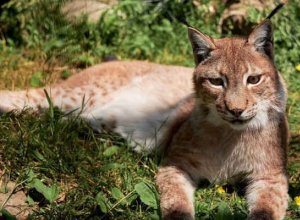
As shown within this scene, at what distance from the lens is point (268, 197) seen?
145 inches

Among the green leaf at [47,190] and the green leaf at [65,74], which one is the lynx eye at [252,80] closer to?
the green leaf at [47,190]

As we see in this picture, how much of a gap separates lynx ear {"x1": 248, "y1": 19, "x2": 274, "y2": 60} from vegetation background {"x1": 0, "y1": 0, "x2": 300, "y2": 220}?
887 mm

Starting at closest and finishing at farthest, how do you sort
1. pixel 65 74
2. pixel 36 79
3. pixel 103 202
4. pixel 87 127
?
pixel 103 202, pixel 87 127, pixel 36 79, pixel 65 74

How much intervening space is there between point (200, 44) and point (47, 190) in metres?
1.30

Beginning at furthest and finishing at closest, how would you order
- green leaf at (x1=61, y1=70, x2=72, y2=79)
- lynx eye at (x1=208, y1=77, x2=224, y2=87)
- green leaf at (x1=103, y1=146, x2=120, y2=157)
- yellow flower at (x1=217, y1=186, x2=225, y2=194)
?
green leaf at (x1=61, y1=70, x2=72, y2=79), green leaf at (x1=103, y1=146, x2=120, y2=157), yellow flower at (x1=217, y1=186, x2=225, y2=194), lynx eye at (x1=208, y1=77, x2=224, y2=87)

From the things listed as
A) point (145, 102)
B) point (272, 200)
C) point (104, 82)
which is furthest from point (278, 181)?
point (104, 82)

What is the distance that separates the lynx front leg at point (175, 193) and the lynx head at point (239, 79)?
417 millimetres

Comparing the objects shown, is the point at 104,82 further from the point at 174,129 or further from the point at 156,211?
the point at 156,211

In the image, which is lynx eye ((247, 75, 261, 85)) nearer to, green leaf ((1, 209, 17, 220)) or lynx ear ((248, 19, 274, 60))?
lynx ear ((248, 19, 274, 60))

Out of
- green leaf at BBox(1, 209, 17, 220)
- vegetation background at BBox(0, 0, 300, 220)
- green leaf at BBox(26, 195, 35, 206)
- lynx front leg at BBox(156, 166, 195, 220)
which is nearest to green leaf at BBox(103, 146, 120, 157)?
vegetation background at BBox(0, 0, 300, 220)

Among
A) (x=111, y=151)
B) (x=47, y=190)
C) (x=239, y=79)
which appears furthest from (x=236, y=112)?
(x=47, y=190)

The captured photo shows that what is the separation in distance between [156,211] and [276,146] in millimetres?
876

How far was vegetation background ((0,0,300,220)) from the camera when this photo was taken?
3.65 m

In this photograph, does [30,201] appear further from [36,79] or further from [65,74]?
[65,74]
